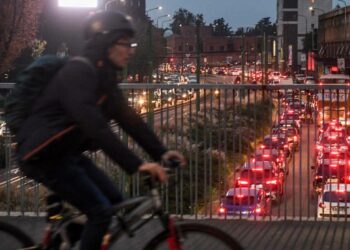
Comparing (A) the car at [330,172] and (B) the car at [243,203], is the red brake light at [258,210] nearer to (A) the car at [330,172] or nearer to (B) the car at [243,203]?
(B) the car at [243,203]

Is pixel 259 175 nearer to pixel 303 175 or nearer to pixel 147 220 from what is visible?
pixel 303 175

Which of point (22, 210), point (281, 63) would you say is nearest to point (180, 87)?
point (22, 210)

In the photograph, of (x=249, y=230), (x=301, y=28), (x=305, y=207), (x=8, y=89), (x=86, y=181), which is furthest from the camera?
(x=301, y=28)

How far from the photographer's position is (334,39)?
90.3 meters

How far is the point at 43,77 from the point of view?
4.70m

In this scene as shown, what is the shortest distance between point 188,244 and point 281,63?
434 feet

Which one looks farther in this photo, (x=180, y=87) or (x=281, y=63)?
(x=281, y=63)

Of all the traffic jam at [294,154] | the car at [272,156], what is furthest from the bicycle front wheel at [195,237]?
the car at [272,156]

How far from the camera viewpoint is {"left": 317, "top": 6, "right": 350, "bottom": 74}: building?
7769cm

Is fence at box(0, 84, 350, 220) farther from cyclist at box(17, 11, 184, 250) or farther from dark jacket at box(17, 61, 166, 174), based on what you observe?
cyclist at box(17, 11, 184, 250)

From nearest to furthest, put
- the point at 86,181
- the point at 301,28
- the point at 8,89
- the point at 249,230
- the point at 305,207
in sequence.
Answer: the point at 86,181, the point at 249,230, the point at 8,89, the point at 305,207, the point at 301,28

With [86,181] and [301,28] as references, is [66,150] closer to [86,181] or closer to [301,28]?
[86,181]

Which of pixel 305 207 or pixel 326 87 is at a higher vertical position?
pixel 326 87

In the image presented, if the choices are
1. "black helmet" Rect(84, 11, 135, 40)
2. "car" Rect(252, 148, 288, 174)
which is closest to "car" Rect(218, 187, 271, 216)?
"car" Rect(252, 148, 288, 174)
